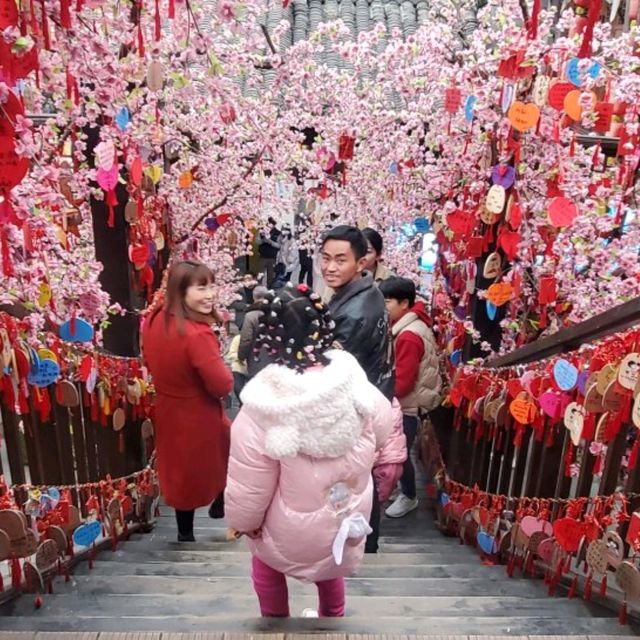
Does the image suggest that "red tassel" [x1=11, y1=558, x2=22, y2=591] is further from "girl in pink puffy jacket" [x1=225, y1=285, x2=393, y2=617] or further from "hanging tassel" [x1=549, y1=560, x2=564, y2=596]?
"hanging tassel" [x1=549, y1=560, x2=564, y2=596]

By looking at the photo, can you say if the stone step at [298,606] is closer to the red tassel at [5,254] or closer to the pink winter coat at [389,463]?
the pink winter coat at [389,463]

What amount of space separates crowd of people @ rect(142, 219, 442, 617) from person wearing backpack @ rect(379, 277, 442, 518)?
827mm

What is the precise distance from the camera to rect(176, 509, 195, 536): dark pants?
13.0ft

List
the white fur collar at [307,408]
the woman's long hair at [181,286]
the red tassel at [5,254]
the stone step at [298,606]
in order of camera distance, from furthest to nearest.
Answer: the woman's long hair at [181,286], the stone step at [298,606], the red tassel at [5,254], the white fur collar at [307,408]

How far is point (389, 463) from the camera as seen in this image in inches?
157

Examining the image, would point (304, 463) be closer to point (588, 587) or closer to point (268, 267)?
point (588, 587)

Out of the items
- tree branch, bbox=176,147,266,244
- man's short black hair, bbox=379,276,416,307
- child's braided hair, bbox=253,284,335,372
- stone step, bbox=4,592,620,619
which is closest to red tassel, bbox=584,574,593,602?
stone step, bbox=4,592,620,619

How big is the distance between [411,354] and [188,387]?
161 centimetres

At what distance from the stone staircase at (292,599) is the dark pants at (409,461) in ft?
2.27

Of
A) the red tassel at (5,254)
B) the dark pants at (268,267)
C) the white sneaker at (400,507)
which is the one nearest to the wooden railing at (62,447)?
the red tassel at (5,254)

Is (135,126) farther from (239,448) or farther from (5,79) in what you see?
(239,448)

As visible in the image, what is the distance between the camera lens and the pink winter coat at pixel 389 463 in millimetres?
3977

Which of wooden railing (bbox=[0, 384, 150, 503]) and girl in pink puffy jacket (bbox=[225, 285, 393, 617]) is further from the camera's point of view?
wooden railing (bbox=[0, 384, 150, 503])

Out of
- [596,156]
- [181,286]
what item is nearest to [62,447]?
[181,286]
